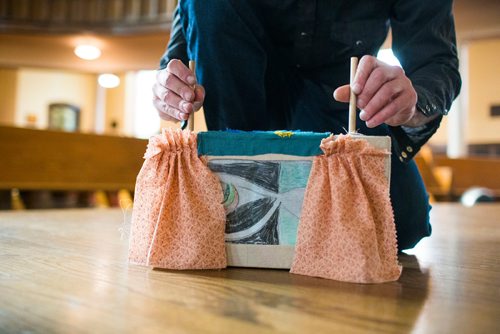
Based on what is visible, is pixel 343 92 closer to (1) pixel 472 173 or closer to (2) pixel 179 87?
(2) pixel 179 87

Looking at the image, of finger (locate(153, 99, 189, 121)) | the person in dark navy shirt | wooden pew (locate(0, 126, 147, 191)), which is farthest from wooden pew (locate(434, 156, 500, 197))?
finger (locate(153, 99, 189, 121))

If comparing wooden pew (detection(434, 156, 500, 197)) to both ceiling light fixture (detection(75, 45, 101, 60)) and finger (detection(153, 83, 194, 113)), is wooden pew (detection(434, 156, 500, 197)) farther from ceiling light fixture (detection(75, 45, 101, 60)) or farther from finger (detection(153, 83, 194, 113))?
finger (detection(153, 83, 194, 113))

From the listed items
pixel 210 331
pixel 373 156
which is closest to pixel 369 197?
pixel 373 156

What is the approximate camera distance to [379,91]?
568 mm

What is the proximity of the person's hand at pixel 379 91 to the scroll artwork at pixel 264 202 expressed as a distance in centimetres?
3

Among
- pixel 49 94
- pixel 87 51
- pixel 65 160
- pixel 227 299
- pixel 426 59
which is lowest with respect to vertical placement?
pixel 227 299

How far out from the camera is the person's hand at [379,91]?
1.85 feet

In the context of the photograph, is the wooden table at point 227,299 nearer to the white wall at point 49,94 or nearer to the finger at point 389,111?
the finger at point 389,111

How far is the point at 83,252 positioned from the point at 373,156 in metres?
0.48

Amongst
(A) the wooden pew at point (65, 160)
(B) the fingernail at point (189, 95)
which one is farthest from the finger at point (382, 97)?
(A) the wooden pew at point (65, 160)

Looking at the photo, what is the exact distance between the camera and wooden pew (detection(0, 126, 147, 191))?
7.61 ft

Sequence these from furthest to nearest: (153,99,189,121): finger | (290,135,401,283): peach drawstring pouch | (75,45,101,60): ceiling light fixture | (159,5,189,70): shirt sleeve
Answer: (75,45,101,60): ceiling light fixture, (159,5,189,70): shirt sleeve, (153,99,189,121): finger, (290,135,401,283): peach drawstring pouch

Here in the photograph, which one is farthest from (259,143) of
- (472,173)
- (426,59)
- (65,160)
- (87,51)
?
(87,51)

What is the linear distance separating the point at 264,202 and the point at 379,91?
0.63 ft
